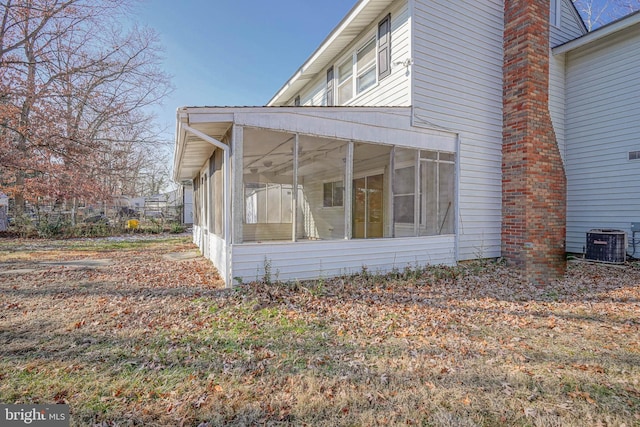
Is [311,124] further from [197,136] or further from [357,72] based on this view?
[357,72]

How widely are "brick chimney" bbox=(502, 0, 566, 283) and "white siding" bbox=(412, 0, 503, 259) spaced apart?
0.92 feet

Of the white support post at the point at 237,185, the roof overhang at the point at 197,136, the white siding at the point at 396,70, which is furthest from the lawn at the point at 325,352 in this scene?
the white siding at the point at 396,70

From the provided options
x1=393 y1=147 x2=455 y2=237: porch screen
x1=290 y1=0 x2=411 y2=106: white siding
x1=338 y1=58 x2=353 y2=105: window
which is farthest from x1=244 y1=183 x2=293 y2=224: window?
x1=338 y1=58 x2=353 y2=105: window

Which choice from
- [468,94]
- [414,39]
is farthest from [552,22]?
[414,39]

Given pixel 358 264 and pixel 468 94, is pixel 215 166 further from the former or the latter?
pixel 468 94

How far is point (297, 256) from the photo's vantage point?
19.7 ft

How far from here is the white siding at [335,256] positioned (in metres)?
5.62

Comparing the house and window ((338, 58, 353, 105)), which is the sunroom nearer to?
the house

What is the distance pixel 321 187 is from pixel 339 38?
419 centimetres

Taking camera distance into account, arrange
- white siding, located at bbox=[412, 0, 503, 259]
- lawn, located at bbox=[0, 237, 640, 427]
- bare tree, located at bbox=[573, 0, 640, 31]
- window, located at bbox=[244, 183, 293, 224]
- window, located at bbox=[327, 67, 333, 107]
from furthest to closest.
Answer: bare tree, located at bbox=[573, 0, 640, 31], window, located at bbox=[327, 67, 333, 107], white siding, located at bbox=[412, 0, 503, 259], window, located at bbox=[244, 183, 293, 224], lawn, located at bbox=[0, 237, 640, 427]

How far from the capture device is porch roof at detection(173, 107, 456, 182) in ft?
17.5

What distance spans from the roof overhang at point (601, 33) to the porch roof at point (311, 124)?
4.31 meters

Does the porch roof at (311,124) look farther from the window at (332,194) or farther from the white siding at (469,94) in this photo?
the window at (332,194)

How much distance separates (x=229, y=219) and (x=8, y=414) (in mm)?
3505
